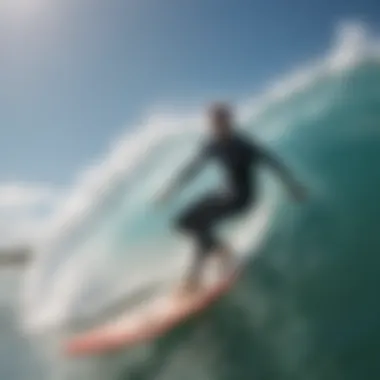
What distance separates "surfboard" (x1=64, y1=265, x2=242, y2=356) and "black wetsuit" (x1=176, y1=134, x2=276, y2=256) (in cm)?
12

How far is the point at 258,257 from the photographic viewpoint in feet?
6.18

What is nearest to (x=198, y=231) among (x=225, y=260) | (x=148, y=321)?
(x=225, y=260)

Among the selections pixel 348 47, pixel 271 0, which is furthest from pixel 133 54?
pixel 348 47

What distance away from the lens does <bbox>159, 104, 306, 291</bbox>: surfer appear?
6.15 feet

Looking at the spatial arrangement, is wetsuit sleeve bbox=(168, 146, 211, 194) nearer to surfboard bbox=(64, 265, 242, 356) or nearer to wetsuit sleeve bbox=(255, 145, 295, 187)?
wetsuit sleeve bbox=(255, 145, 295, 187)

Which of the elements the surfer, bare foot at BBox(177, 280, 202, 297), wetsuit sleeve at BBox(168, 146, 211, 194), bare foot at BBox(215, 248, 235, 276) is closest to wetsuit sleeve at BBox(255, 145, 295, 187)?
the surfer

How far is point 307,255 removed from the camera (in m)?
1.88

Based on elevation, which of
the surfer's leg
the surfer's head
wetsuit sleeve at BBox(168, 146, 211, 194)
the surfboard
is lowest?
the surfboard

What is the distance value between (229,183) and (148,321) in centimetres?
43

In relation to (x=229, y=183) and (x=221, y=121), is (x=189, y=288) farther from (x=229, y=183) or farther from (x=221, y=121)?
(x=221, y=121)

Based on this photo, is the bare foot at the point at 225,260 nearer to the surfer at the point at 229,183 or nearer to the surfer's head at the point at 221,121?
the surfer at the point at 229,183

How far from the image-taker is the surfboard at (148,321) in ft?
Result: 5.99

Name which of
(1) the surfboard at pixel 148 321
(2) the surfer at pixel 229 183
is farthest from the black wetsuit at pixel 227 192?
(1) the surfboard at pixel 148 321

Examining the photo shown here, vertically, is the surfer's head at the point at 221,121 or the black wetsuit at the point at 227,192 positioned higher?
the surfer's head at the point at 221,121
